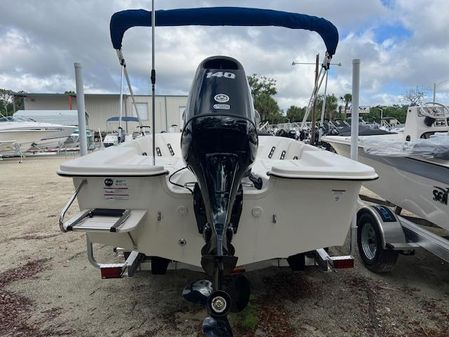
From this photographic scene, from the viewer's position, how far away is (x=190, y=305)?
9.78 ft

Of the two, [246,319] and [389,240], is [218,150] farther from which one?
[389,240]

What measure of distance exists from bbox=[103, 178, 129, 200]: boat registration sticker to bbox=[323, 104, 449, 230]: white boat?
238cm

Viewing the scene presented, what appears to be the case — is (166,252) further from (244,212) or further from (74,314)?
(74,314)

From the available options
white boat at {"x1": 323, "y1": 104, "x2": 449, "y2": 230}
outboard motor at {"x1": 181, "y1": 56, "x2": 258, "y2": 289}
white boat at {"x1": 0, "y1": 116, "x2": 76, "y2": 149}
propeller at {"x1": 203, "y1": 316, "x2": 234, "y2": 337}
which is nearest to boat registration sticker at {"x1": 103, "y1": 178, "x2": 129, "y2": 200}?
outboard motor at {"x1": 181, "y1": 56, "x2": 258, "y2": 289}

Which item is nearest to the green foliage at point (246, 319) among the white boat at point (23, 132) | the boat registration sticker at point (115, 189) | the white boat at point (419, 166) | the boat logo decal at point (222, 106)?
the boat registration sticker at point (115, 189)

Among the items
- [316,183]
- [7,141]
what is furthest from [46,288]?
[7,141]

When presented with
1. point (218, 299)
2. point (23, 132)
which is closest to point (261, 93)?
point (23, 132)

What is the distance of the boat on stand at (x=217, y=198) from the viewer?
2.09 metres

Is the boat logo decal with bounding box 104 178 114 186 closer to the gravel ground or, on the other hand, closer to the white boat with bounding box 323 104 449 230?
the gravel ground

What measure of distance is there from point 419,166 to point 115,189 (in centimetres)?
254

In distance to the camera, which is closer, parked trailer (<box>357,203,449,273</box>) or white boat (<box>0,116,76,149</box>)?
parked trailer (<box>357,203,449,273</box>)

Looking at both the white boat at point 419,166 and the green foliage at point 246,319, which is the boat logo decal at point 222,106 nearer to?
the green foliage at point 246,319

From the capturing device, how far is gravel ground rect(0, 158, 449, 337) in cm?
265

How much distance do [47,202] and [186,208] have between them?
5083 millimetres
